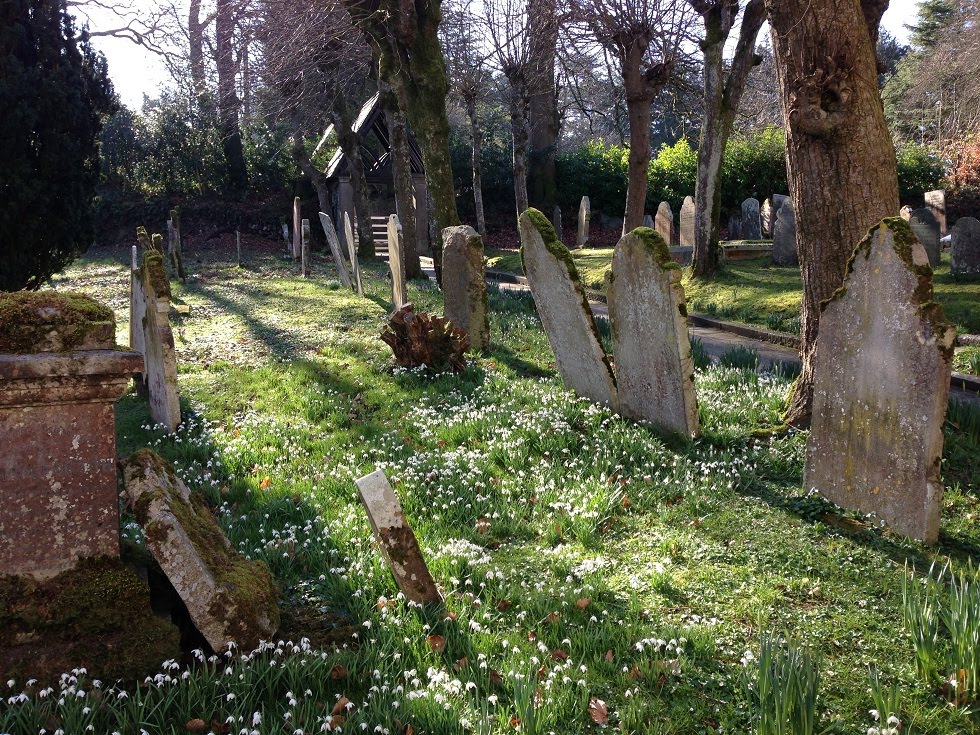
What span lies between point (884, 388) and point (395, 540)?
298 cm

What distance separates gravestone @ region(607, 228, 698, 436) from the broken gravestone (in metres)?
3.63

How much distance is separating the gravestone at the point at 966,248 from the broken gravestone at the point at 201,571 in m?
12.7

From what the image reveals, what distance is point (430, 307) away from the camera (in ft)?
43.4

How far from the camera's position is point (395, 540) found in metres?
4.05

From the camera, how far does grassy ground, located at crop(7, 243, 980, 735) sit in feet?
10.5

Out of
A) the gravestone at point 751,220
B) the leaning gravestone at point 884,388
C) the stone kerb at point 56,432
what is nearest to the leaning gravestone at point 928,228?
the leaning gravestone at point 884,388

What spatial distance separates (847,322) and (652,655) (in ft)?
8.62

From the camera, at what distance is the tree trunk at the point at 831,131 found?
6.14 metres

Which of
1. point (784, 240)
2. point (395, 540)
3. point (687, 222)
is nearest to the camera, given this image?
point (395, 540)

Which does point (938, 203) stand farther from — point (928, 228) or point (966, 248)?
point (966, 248)

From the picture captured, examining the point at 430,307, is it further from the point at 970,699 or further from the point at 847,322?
the point at 970,699

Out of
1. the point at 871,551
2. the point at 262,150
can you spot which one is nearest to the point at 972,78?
the point at 262,150

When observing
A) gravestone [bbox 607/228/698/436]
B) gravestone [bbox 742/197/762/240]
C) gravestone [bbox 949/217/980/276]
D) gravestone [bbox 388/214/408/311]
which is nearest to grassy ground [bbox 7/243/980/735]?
gravestone [bbox 607/228/698/436]

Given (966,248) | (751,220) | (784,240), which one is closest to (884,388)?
(966,248)
